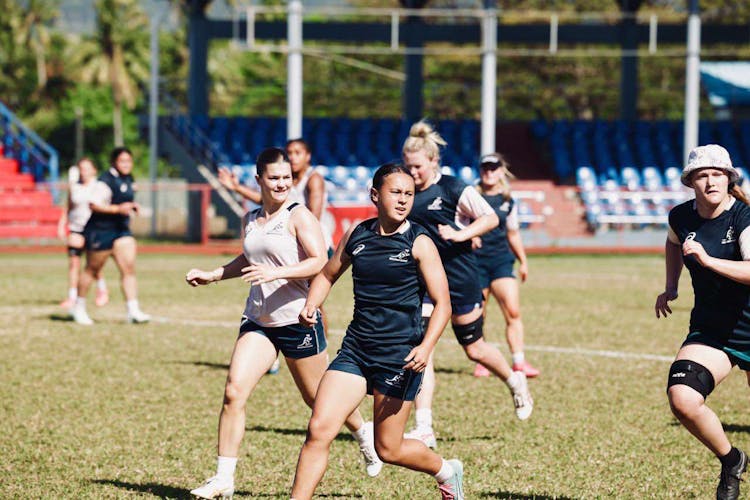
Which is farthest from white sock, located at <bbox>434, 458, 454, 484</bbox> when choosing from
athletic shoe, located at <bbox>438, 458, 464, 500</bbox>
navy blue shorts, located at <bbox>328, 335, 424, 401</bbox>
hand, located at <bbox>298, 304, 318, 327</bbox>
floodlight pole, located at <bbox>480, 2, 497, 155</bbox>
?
floodlight pole, located at <bbox>480, 2, 497, 155</bbox>

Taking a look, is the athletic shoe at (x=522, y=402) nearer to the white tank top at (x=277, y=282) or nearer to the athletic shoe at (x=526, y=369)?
the athletic shoe at (x=526, y=369)

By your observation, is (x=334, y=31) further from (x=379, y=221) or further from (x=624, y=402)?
(x=379, y=221)

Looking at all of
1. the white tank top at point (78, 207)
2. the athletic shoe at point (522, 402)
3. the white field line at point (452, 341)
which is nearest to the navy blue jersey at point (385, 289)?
the athletic shoe at point (522, 402)

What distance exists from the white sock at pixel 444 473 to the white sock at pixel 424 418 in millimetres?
1884

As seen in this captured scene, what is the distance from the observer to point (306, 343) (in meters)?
6.86

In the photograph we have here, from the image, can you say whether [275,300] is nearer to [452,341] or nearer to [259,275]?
[259,275]

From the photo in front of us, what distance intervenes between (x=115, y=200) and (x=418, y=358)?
973cm

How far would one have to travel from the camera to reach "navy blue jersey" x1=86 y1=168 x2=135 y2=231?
14.8 m

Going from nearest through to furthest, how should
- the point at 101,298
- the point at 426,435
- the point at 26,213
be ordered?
the point at 426,435
the point at 101,298
the point at 26,213

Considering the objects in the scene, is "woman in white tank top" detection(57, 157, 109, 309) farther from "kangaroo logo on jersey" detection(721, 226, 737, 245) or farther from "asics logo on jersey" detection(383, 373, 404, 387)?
"kangaroo logo on jersey" detection(721, 226, 737, 245)

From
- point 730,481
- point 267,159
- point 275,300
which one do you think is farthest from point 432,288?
point 730,481

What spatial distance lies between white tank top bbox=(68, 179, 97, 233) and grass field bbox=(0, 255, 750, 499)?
4.22 feet

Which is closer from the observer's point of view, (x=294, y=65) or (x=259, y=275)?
(x=259, y=275)

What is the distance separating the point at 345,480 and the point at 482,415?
245 cm
